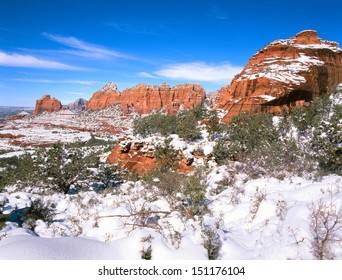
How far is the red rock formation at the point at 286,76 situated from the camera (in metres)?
38.8

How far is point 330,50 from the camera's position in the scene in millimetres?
45000

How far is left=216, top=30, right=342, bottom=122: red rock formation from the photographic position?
38.8 metres

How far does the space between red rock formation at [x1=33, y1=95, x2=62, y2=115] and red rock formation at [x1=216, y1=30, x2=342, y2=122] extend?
17402 cm

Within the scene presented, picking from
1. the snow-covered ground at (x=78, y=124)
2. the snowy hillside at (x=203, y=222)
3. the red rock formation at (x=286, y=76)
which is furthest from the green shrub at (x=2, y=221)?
the snow-covered ground at (x=78, y=124)

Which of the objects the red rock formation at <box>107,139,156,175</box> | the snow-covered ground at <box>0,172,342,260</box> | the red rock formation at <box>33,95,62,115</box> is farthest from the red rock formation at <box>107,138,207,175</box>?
the red rock formation at <box>33,95,62,115</box>

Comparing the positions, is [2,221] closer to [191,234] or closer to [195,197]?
[191,234]

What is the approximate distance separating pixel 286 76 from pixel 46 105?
613 ft

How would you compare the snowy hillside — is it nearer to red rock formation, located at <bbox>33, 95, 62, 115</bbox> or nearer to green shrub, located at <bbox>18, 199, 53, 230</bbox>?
green shrub, located at <bbox>18, 199, 53, 230</bbox>

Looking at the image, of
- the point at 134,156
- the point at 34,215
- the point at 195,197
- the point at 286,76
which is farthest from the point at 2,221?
the point at 286,76

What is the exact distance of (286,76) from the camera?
4009cm

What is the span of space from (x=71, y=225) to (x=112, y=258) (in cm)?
260

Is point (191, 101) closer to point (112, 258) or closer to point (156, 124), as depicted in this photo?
point (156, 124)

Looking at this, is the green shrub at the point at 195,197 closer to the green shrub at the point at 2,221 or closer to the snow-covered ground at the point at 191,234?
the snow-covered ground at the point at 191,234

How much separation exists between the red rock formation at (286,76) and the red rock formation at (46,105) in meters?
174
